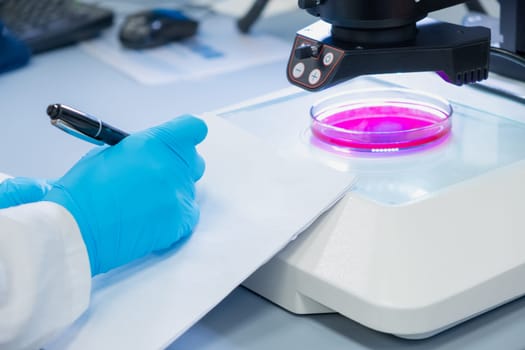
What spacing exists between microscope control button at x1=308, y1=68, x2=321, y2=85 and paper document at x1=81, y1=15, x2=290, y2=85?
0.55m

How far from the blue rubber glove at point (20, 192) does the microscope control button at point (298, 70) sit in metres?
0.25

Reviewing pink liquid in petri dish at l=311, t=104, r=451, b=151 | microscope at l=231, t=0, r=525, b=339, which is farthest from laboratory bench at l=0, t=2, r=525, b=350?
pink liquid in petri dish at l=311, t=104, r=451, b=151

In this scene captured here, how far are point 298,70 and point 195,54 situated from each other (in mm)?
641

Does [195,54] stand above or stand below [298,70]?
below

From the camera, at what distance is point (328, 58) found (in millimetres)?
753

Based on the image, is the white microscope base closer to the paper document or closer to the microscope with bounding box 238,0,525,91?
the microscope with bounding box 238,0,525,91

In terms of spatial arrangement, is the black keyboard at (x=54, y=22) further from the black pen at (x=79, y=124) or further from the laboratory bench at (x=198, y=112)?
the black pen at (x=79, y=124)

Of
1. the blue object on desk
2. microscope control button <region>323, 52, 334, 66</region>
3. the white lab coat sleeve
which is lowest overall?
the blue object on desk

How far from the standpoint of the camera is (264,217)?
707 mm

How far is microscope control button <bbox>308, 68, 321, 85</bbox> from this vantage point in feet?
2.47

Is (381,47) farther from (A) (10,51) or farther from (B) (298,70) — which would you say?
(A) (10,51)

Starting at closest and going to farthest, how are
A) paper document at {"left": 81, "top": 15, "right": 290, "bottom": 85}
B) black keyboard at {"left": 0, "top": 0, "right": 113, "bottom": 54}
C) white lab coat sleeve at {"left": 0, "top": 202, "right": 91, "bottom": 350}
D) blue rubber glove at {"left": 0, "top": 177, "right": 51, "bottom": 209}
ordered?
white lab coat sleeve at {"left": 0, "top": 202, "right": 91, "bottom": 350} < blue rubber glove at {"left": 0, "top": 177, "right": 51, "bottom": 209} < paper document at {"left": 81, "top": 15, "right": 290, "bottom": 85} < black keyboard at {"left": 0, "top": 0, "right": 113, "bottom": 54}

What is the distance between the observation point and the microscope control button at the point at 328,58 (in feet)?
2.46

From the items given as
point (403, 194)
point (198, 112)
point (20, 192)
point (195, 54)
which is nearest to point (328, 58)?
point (403, 194)
